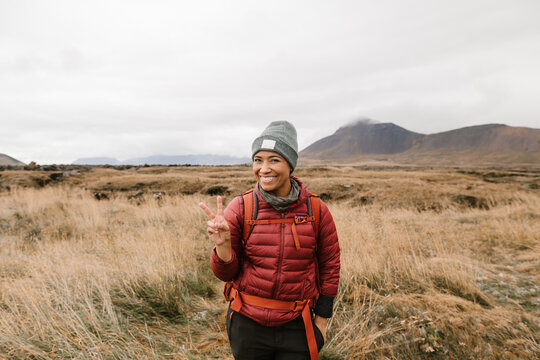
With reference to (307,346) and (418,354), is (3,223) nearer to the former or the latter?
(307,346)

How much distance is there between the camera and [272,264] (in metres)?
1.63

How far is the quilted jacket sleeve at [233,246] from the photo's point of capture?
1.58 metres

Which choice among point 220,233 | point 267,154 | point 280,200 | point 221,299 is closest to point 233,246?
point 220,233

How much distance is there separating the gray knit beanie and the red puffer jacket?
0.33 meters

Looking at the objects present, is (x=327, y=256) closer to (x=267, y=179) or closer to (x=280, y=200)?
(x=280, y=200)

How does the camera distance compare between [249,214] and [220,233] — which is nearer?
[220,233]

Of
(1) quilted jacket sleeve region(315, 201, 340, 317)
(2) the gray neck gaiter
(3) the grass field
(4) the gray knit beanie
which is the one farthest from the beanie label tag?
(3) the grass field

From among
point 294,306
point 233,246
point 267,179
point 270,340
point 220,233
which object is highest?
point 267,179

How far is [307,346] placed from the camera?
1.61m

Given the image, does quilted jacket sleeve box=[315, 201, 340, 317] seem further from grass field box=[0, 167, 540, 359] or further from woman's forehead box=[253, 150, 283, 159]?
grass field box=[0, 167, 540, 359]

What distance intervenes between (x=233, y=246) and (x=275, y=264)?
0.32 metres

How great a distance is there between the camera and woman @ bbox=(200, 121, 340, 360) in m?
1.60

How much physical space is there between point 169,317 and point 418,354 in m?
2.76

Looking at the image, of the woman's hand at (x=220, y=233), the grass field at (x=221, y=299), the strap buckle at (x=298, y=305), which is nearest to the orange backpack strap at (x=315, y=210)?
the strap buckle at (x=298, y=305)
